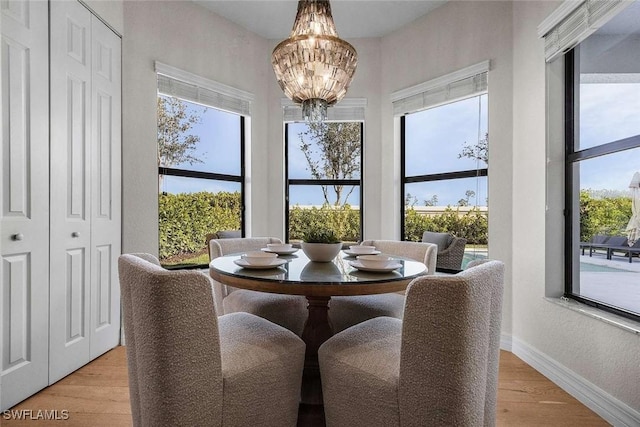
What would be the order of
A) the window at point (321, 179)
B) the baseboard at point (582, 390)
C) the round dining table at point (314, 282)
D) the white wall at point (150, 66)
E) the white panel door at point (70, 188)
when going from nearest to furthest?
the round dining table at point (314, 282) → the baseboard at point (582, 390) → the white panel door at point (70, 188) → the white wall at point (150, 66) → the window at point (321, 179)

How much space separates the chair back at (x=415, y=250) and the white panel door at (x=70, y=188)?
2.07m

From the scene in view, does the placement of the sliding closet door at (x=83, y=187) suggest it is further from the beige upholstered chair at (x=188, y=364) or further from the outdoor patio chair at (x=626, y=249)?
the outdoor patio chair at (x=626, y=249)

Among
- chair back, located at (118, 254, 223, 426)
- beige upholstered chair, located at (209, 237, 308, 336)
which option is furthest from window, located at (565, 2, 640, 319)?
chair back, located at (118, 254, 223, 426)

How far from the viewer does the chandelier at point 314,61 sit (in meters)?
1.79

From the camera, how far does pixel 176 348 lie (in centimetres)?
100

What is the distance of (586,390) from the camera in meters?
1.81

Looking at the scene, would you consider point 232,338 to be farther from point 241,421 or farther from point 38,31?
point 38,31

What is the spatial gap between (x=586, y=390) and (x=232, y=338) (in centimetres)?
198

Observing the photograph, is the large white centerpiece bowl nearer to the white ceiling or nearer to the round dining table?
the round dining table

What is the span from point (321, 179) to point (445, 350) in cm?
284

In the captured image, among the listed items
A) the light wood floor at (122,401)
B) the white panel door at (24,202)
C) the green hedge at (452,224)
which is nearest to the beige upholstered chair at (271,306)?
the light wood floor at (122,401)

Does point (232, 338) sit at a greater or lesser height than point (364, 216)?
lesser

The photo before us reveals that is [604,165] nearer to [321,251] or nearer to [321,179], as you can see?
[321,251]

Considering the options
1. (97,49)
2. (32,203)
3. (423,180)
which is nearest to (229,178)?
(97,49)
